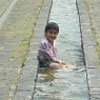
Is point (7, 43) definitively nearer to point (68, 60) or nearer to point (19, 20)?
point (68, 60)

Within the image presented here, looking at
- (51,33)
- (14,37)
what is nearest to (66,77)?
(51,33)

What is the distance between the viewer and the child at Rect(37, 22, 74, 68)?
7.97 metres

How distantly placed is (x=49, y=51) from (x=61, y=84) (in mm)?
977

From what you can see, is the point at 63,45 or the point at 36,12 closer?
the point at 63,45

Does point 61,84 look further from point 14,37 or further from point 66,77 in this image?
point 14,37

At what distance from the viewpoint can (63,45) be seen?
9672 millimetres

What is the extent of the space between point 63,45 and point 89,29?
1627 mm

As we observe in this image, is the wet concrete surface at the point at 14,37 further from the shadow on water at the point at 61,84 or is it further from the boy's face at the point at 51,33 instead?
the boy's face at the point at 51,33

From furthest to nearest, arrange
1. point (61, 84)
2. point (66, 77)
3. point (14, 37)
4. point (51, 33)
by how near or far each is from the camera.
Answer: point (14, 37), point (51, 33), point (66, 77), point (61, 84)

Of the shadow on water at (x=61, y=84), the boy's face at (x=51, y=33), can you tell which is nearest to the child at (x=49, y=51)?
the boy's face at (x=51, y=33)

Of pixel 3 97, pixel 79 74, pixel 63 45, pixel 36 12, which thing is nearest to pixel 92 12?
pixel 36 12

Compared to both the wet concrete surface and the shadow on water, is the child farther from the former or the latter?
the wet concrete surface

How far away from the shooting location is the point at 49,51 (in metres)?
8.03

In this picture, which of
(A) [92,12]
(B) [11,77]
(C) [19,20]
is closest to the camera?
(B) [11,77]
